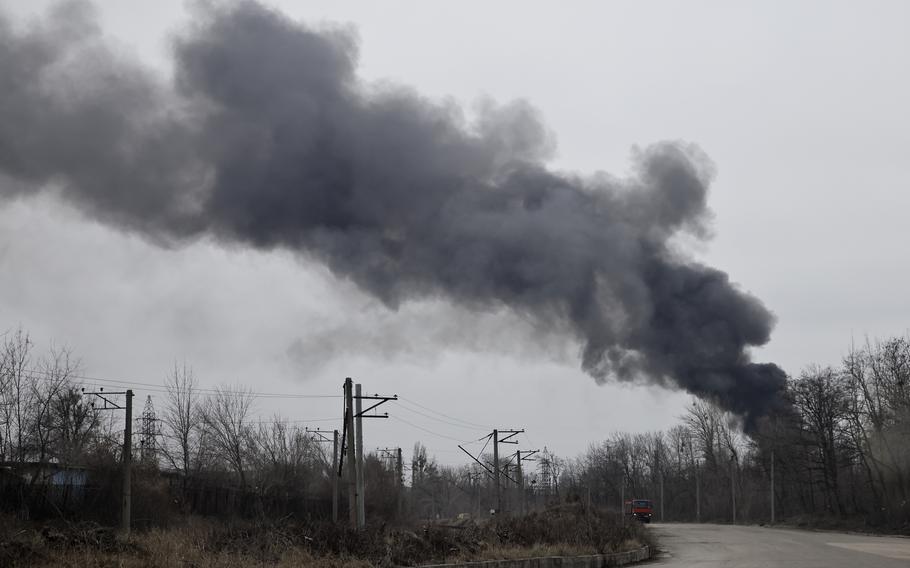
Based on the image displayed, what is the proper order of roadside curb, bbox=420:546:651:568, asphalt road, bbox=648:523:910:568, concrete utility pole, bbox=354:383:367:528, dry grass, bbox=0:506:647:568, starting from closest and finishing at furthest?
1. dry grass, bbox=0:506:647:568
2. roadside curb, bbox=420:546:651:568
3. asphalt road, bbox=648:523:910:568
4. concrete utility pole, bbox=354:383:367:528

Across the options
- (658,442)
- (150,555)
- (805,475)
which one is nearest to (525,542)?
(150,555)

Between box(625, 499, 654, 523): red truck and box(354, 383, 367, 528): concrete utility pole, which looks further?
box(625, 499, 654, 523): red truck

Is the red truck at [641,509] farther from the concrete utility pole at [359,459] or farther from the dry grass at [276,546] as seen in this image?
the dry grass at [276,546]

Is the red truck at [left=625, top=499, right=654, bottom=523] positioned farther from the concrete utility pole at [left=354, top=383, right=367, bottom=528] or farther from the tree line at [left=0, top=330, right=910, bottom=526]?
the concrete utility pole at [left=354, top=383, right=367, bottom=528]

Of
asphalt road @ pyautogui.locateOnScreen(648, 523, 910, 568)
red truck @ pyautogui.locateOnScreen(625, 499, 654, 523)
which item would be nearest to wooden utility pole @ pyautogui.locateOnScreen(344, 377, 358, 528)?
asphalt road @ pyautogui.locateOnScreen(648, 523, 910, 568)

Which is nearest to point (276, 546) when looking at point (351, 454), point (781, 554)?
point (351, 454)

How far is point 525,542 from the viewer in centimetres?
2797

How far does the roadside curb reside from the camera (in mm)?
22484

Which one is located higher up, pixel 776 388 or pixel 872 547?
pixel 776 388

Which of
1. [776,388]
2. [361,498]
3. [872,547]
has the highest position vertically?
[776,388]

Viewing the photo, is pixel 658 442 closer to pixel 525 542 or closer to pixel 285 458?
pixel 285 458

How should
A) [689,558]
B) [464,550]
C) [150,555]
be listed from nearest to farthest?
1. [150,555]
2. [464,550]
3. [689,558]

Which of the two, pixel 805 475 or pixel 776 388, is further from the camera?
pixel 805 475

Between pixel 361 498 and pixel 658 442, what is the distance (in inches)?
3773
